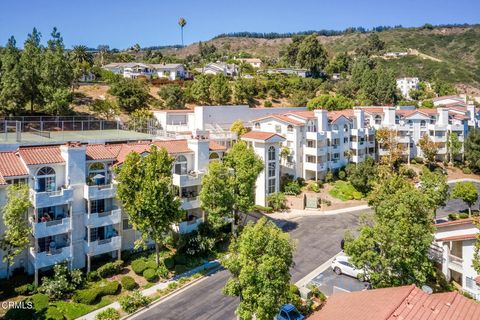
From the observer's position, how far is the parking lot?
33.2m

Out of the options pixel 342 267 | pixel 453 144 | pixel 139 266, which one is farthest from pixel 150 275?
Answer: pixel 453 144

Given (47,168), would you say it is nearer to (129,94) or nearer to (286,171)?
(286,171)

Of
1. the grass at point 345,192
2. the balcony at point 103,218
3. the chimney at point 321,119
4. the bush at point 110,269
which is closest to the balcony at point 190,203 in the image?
the balcony at point 103,218

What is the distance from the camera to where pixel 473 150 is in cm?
7288

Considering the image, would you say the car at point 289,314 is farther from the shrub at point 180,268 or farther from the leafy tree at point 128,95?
the leafy tree at point 128,95

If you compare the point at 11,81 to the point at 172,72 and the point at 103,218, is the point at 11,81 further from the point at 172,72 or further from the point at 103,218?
the point at 172,72

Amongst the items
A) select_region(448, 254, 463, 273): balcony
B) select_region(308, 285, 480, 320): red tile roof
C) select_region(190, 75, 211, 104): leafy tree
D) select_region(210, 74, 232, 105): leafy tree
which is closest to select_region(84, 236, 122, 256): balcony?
select_region(308, 285, 480, 320): red tile roof

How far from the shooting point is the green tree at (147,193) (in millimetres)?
33906

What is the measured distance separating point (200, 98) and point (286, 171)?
105ft

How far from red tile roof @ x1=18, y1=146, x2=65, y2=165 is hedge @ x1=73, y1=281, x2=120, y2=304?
11.3 metres

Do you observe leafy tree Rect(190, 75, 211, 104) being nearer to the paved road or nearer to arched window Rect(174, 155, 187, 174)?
the paved road

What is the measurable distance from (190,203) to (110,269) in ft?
34.5

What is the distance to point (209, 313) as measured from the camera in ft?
97.9

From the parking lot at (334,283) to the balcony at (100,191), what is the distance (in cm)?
1996
